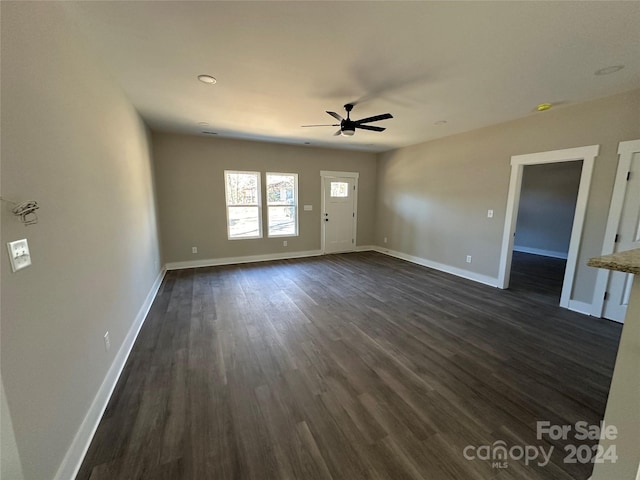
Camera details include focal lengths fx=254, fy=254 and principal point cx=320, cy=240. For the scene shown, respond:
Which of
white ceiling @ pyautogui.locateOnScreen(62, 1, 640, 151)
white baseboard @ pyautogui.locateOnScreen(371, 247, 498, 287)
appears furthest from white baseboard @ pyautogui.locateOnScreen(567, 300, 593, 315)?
white ceiling @ pyautogui.locateOnScreen(62, 1, 640, 151)

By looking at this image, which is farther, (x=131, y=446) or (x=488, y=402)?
(x=488, y=402)

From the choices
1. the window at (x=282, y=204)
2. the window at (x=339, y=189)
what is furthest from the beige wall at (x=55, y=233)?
the window at (x=339, y=189)

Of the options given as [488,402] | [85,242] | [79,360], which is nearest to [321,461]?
[488,402]

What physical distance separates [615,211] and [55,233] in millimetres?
5174

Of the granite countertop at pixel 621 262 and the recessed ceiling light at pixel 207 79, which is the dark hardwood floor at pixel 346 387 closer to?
the granite countertop at pixel 621 262

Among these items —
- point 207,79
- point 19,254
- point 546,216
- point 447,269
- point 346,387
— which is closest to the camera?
point 19,254

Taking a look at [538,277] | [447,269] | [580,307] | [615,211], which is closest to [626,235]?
[615,211]

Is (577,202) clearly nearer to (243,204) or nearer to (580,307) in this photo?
(580,307)

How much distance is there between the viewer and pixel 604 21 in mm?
1729

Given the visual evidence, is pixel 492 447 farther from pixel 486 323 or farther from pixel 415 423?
pixel 486 323

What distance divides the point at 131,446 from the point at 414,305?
3.16 m

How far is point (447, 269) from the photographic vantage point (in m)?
5.13

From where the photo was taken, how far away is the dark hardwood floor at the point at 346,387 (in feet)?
4.69

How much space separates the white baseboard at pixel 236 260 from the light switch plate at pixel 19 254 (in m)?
4.37
